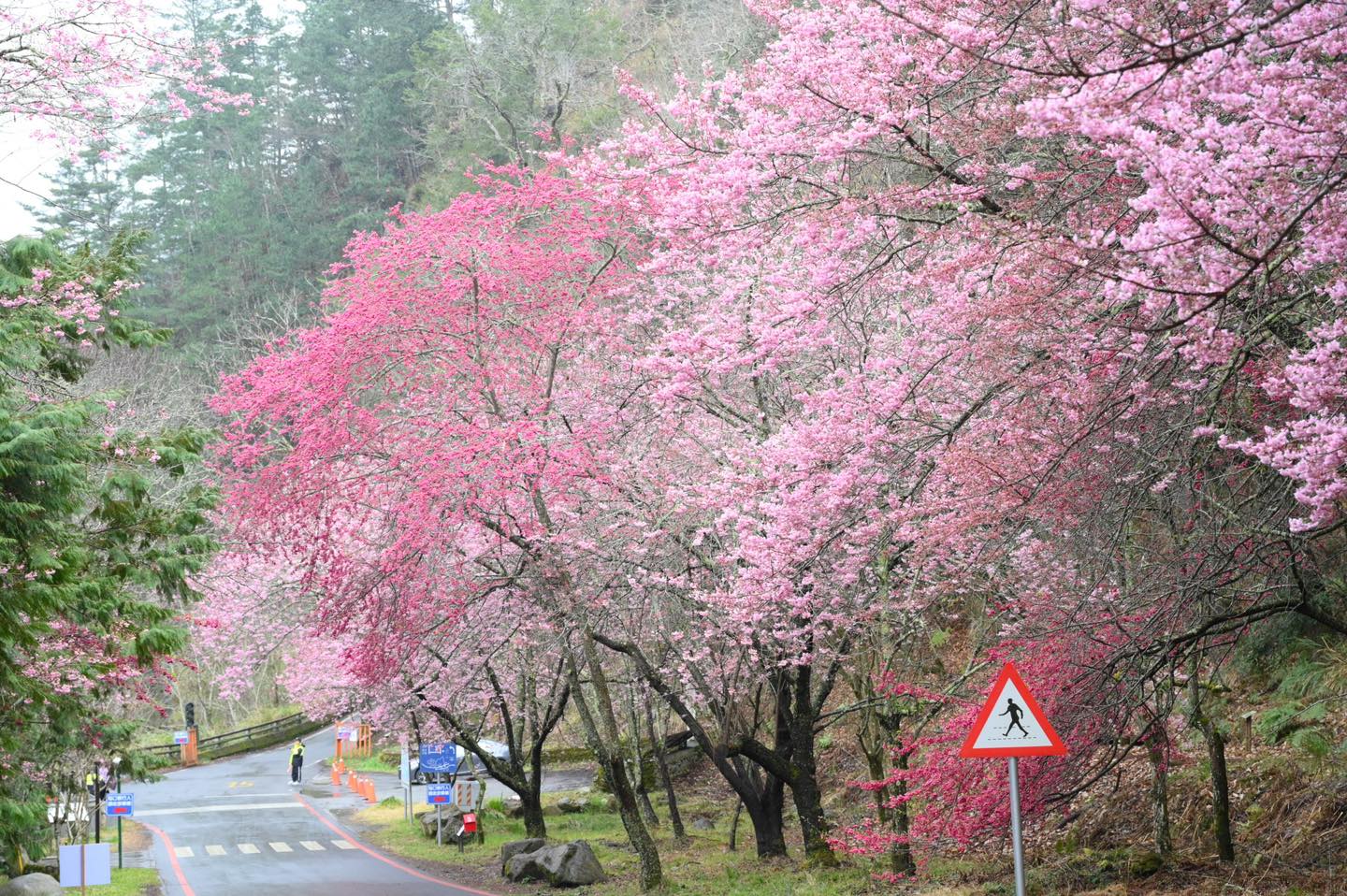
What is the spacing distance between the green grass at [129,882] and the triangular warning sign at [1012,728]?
18192mm

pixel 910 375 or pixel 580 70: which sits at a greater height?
pixel 580 70

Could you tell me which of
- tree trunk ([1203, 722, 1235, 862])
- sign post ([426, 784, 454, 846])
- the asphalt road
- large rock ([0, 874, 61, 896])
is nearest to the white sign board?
large rock ([0, 874, 61, 896])

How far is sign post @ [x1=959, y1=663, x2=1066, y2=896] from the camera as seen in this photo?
7.10 meters

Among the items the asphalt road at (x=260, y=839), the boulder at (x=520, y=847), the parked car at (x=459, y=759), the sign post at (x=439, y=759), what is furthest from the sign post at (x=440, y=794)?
the boulder at (x=520, y=847)

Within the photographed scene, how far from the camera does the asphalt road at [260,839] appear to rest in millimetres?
20906

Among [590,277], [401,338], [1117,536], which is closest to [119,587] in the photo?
[401,338]

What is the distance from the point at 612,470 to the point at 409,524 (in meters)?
2.48

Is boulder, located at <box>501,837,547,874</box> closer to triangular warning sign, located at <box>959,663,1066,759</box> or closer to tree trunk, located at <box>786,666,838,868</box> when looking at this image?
tree trunk, located at <box>786,666,838,868</box>

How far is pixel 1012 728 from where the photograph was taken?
283 inches

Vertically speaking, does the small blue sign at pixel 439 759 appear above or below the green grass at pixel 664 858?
above

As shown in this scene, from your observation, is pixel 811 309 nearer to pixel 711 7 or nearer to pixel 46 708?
pixel 46 708

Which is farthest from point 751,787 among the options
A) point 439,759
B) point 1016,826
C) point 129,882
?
point 129,882

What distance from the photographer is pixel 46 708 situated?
45.2ft

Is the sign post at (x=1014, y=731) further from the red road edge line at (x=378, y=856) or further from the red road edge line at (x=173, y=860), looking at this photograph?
the red road edge line at (x=173, y=860)
